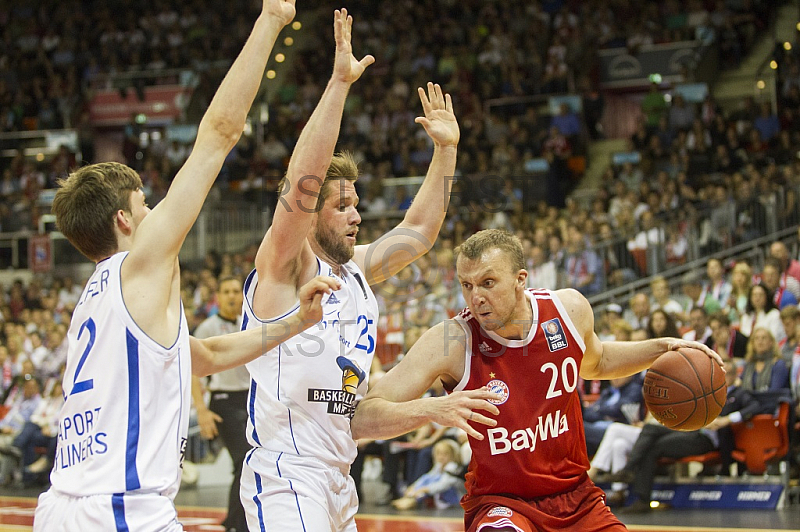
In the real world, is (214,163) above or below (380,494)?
above

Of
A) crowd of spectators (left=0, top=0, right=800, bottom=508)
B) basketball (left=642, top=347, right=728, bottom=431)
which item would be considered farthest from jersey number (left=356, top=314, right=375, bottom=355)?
crowd of spectators (left=0, top=0, right=800, bottom=508)

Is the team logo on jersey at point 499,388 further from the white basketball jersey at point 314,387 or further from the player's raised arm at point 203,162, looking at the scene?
the player's raised arm at point 203,162

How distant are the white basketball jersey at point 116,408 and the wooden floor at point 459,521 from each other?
4.94 meters

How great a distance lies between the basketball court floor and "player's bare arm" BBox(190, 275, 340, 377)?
446 centimetres

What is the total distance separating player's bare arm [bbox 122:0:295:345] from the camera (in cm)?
267

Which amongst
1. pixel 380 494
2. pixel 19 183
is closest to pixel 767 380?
pixel 380 494

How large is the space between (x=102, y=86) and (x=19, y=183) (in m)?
3.18

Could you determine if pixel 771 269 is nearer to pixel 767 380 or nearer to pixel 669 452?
pixel 767 380

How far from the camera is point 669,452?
7836mm

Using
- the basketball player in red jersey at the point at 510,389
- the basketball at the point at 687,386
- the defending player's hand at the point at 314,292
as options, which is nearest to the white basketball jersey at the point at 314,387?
the basketball player in red jersey at the point at 510,389

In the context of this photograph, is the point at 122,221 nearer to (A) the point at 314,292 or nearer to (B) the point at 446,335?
(A) the point at 314,292

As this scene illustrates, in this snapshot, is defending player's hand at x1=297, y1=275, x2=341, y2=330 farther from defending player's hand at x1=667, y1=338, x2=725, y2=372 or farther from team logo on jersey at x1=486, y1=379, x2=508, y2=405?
defending player's hand at x1=667, y1=338, x2=725, y2=372

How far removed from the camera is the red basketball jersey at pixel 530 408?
359 cm

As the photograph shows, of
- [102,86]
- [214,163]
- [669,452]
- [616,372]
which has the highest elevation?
[102,86]
